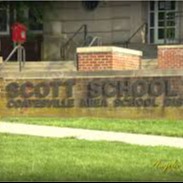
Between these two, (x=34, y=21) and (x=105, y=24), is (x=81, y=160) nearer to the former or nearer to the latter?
(x=105, y=24)

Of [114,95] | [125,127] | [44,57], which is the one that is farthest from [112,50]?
[44,57]

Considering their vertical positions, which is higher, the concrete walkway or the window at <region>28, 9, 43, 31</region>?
the window at <region>28, 9, 43, 31</region>

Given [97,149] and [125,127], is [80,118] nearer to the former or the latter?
[125,127]

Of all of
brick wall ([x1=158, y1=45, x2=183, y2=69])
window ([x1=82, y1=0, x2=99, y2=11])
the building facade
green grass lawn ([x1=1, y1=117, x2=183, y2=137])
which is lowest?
green grass lawn ([x1=1, y1=117, x2=183, y2=137])

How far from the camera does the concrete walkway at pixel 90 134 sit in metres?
12.1

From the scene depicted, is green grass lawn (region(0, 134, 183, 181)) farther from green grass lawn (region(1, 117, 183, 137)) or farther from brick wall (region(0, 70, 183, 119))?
brick wall (region(0, 70, 183, 119))

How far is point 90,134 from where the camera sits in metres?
13.2

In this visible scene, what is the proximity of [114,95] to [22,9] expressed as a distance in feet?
34.4

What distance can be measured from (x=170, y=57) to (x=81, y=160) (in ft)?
30.6

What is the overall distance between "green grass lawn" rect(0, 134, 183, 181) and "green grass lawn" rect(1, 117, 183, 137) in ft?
6.67

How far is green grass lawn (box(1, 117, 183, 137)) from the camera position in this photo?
1370 cm

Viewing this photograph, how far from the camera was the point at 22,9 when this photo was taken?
84.0 feet

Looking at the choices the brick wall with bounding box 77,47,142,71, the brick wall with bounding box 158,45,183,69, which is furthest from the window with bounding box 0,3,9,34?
the brick wall with bounding box 77,47,142,71

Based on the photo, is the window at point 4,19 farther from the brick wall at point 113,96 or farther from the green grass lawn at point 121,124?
the green grass lawn at point 121,124
